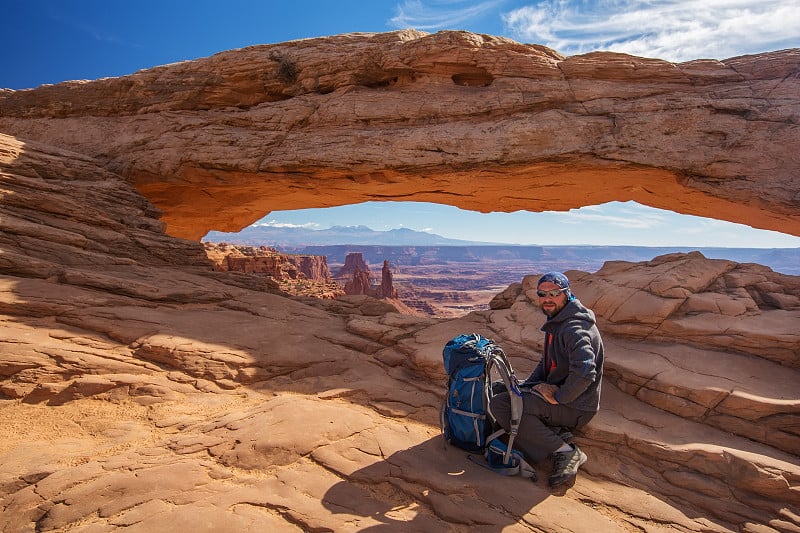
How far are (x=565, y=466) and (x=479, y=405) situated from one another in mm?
1123

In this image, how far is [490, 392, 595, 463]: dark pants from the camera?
4.82 meters

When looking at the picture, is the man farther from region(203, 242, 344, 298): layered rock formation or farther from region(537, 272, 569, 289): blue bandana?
region(203, 242, 344, 298): layered rock formation

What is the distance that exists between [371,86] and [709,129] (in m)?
9.34

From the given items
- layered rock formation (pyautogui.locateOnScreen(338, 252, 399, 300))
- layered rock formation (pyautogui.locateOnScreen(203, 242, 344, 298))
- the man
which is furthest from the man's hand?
layered rock formation (pyautogui.locateOnScreen(338, 252, 399, 300))

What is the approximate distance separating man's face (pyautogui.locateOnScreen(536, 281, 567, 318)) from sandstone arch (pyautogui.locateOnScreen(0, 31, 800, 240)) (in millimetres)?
7318

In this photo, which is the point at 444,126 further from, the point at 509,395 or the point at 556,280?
the point at 509,395

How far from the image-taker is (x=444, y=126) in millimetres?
11992

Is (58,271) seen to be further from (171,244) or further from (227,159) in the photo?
(227,159)

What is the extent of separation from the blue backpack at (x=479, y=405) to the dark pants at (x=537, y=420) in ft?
0.40

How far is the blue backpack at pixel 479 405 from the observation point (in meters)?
4.72

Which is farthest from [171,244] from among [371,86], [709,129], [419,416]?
[709,129]

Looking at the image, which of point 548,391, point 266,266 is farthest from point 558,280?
point 266,266

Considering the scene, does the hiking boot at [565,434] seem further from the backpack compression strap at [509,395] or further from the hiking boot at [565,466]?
the backpack compression strap at [509,395]

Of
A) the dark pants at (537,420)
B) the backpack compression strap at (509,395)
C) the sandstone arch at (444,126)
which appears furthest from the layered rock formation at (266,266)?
the dark pants at (537,420)
